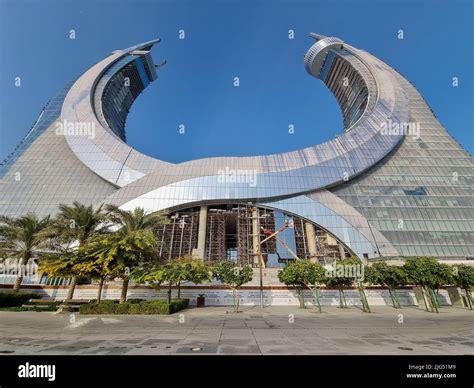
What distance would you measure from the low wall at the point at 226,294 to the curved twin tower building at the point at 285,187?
12340mm

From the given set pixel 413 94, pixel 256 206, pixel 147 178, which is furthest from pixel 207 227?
pixel 413 94

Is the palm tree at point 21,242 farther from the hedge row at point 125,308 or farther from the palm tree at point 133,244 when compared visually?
the hedge row at point 125,308

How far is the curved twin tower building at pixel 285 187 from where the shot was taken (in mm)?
48031

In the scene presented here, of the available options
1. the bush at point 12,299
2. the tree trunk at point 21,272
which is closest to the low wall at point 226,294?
the tree trunk at point 21,272

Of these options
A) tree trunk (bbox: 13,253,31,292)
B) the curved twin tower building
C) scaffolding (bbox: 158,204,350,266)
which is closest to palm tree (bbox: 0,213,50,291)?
tree trunk (bbox: 13,253,31,292)

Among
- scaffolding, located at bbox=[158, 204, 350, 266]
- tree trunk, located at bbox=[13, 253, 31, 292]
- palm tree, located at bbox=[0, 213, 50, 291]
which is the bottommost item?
tree trunk, located at bbox=[13, 253, 31, 292]

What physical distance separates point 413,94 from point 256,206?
201 ft

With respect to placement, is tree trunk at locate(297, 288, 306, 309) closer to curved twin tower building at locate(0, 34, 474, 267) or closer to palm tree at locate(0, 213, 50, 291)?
curved twin tower building at locate(0, 34, 474, 267)

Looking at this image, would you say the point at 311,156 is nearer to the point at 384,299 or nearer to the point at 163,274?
the point at 384,299

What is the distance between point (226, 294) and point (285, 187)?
2537 centimetres

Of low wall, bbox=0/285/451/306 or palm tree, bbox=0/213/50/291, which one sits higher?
palm tree, bbox=0/213/50/291

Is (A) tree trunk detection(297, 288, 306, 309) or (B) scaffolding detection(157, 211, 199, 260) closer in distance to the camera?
(A) tree trunk detection(297, 288, 306, 309)

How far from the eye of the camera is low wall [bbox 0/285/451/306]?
32156 mm

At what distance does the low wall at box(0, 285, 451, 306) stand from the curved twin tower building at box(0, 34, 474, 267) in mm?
12340
